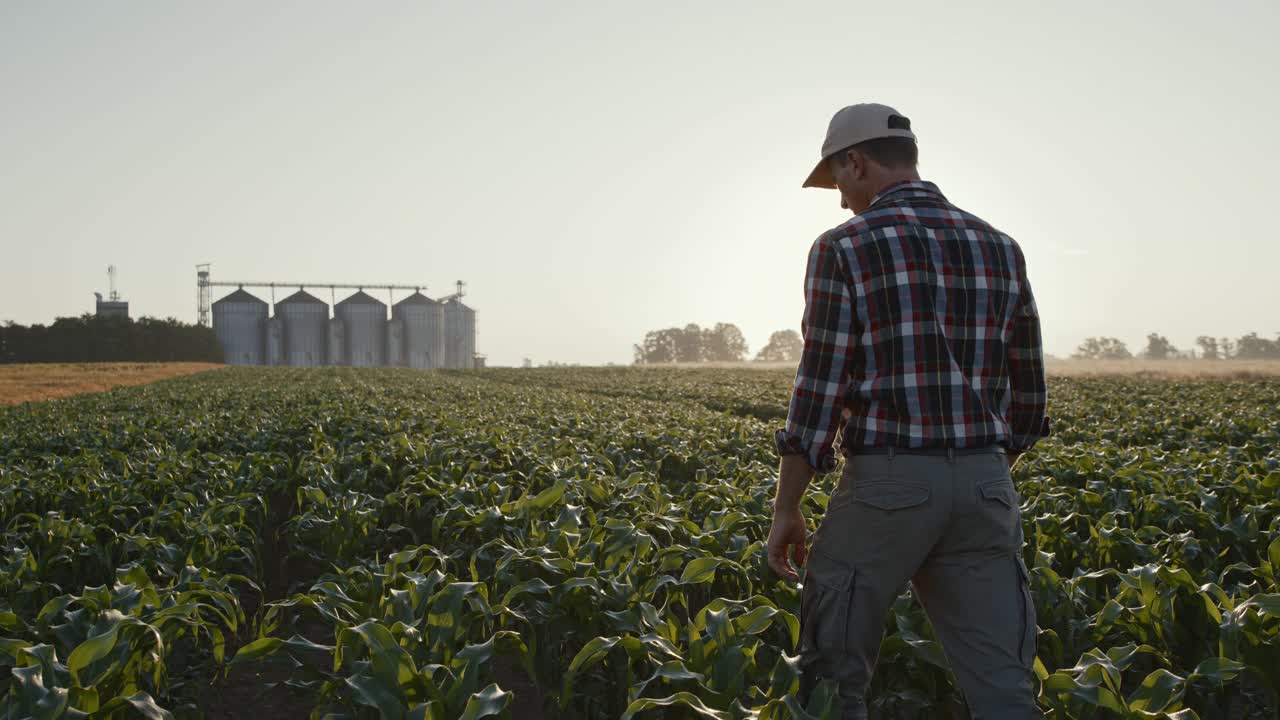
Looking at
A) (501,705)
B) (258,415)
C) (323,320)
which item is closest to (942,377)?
(501,705)

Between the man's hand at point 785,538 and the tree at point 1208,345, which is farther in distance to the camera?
the tree at point 1208,345

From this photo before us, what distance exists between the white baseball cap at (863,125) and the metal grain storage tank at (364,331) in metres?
71.4

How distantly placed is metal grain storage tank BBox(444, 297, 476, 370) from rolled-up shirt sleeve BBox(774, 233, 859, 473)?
243 feet

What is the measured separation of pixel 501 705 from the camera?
8.05 ft

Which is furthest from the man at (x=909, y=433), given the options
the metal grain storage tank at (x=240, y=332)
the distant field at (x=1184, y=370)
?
the metal grain storage tank at (x=240, y=332)

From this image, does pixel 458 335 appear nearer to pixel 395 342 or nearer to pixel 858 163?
pixel 395 342

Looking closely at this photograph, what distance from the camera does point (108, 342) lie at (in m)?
62.6

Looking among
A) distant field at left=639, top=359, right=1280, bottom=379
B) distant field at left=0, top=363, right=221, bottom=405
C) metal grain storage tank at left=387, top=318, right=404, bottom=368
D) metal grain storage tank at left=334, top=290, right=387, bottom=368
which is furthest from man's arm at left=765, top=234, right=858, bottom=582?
metal grain storage tank at left=387, top=318, right=404, bottom=368

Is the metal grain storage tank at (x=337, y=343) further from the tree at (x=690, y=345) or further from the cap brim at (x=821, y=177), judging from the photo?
the tree at (x=690, y=345)

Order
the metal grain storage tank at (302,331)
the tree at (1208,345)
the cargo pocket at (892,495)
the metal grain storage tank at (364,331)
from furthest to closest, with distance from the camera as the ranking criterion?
the tree at (1208,345) → the metal grain storage tank at (364,331) → the metal grain storage tank at (302,331) → the cargo pocket at (892,495)

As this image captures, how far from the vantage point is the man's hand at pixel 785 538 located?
251cm

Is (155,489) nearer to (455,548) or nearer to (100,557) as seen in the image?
(100,557)

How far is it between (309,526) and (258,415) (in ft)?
30.0

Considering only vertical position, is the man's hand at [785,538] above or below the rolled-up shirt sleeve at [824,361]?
below
